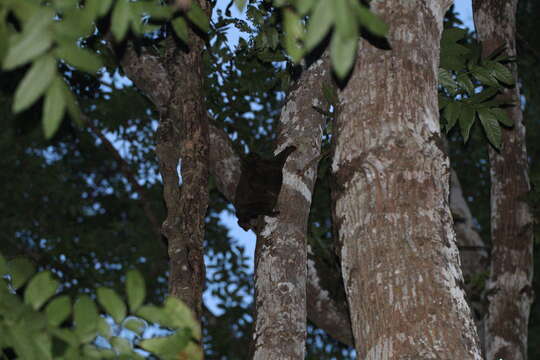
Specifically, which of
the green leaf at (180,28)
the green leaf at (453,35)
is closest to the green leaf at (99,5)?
the green leaf at (180,28)

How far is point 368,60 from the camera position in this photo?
264cm

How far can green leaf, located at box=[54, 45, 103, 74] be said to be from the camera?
1.64 meters

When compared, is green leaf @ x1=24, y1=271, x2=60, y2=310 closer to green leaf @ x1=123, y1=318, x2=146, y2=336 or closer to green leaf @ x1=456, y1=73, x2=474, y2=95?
green leaf @ x1=123, y1=318, x2=146, y2=336

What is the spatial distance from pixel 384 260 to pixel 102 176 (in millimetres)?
9680

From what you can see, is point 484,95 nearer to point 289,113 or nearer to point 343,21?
point 289,113

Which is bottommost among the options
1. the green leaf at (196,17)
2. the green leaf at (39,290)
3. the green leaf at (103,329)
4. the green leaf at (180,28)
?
the green leaf at (103,329)

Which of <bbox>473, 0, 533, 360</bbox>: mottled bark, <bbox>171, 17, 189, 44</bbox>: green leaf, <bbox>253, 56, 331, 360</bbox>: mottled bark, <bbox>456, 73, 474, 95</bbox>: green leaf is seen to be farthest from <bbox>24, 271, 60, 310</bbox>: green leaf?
<bbox>473, 0, 533, 360</bbox>: mottled bark

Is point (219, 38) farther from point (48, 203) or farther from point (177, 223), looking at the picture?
point (48, 203)

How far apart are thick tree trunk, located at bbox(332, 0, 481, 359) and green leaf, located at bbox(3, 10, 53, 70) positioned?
1.26 meters

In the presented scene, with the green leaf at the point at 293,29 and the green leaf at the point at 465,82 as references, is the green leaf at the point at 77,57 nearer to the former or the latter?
the green leaf at the point at 293,29

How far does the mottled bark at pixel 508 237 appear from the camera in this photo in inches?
214

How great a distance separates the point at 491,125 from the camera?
420 cm

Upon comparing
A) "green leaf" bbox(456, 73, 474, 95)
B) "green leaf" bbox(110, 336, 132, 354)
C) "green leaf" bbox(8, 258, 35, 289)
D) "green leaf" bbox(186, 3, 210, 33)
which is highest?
"green leaf" bbox(456, 73, 474, 95)

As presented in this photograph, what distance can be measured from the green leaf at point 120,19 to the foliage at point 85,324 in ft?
1.98
